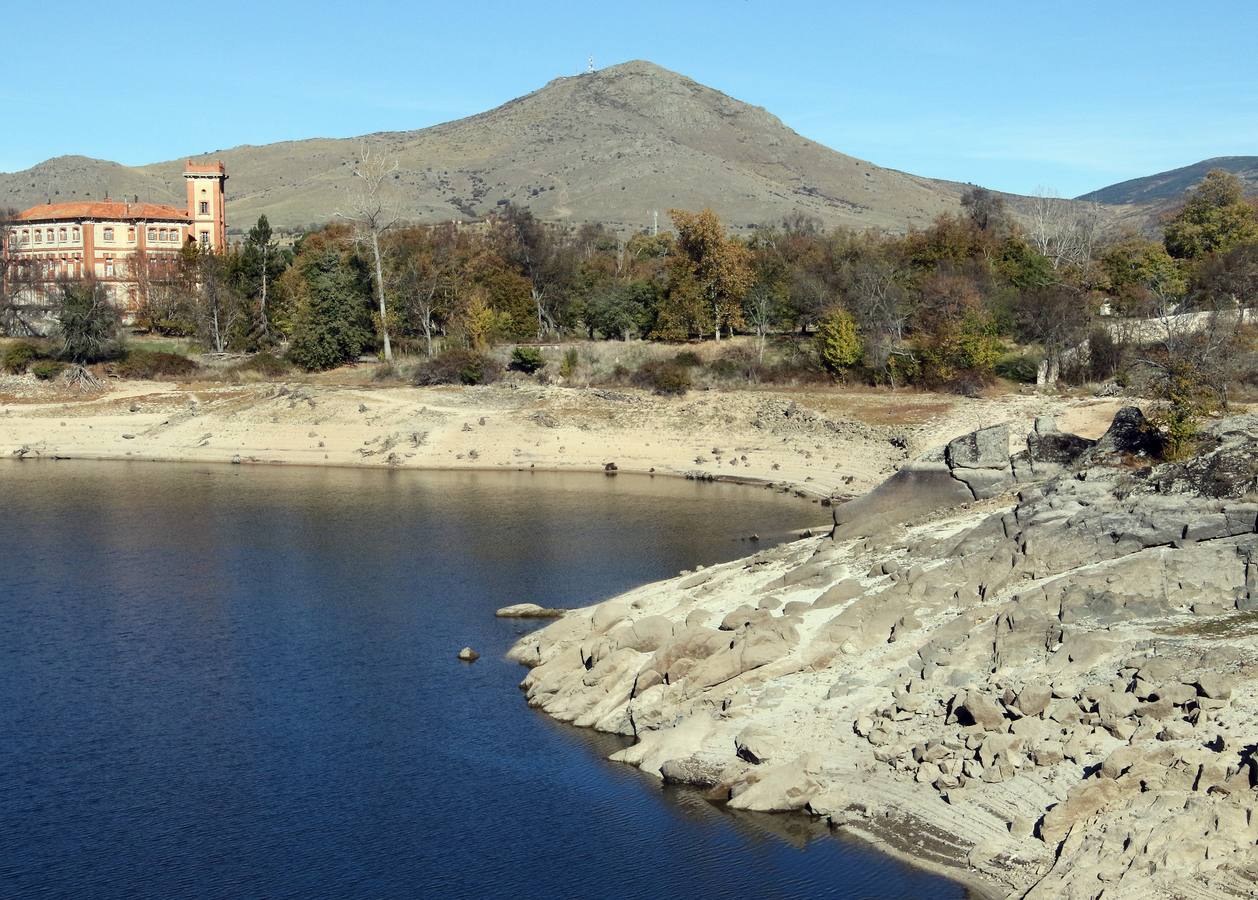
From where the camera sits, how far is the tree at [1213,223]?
8044cm

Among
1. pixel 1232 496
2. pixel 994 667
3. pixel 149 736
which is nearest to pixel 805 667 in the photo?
pixel 994 667

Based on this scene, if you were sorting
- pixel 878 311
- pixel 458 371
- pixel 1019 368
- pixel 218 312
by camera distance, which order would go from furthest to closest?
pixel 218 312, pixel 458 371, pixel 878 311, pixel 1019 368

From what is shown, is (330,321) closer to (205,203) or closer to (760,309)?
(760,309)

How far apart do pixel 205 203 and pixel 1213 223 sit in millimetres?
72845

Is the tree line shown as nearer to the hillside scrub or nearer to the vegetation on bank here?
the vegetation on bank

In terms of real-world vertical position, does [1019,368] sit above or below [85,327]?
below

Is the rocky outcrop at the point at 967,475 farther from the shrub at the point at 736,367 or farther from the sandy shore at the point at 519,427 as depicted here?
the shrub at the point at 736,367

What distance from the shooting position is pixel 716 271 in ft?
256

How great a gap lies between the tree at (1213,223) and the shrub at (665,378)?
105 ft

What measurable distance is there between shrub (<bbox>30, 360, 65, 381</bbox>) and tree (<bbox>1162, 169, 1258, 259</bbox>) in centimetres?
6367

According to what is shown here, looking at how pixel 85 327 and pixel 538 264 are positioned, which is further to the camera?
pixel 538 264

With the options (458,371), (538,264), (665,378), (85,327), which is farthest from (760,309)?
(85,327)

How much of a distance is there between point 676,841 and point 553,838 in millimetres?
1911

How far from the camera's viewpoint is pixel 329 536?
45.4 m
